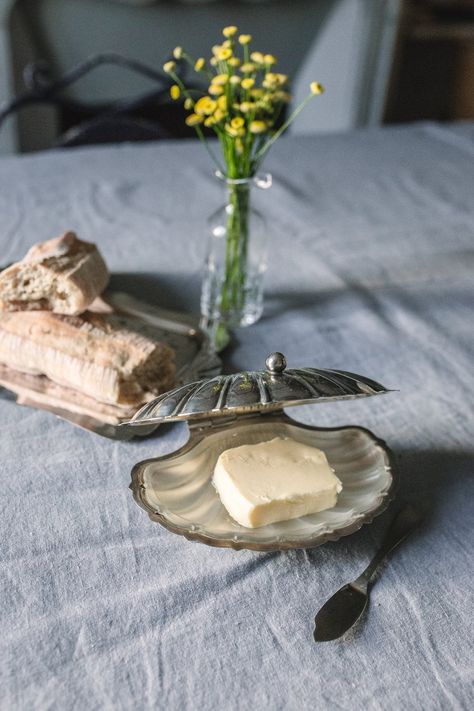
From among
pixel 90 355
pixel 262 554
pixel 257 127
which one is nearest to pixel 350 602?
pixel 262 554

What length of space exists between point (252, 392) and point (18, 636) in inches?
9.3

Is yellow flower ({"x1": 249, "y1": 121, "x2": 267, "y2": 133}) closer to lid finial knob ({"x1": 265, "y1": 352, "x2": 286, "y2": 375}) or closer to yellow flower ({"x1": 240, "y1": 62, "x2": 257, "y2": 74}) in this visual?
yellow flower ({"x1": 240, "y1": 62, "x2": 257, "y2": 74})

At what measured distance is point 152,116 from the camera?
2676mm

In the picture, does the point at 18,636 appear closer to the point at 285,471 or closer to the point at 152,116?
the point at 285,471

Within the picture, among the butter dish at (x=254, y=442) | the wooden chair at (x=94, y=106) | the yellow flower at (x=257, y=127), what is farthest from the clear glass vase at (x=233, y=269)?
the wooden chair at (x=94, y=106)

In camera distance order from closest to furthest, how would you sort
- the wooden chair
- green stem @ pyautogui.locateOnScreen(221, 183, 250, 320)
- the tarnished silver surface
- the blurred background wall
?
the tarnished silver surface, green stem @ pyautogui.locateOnScreen(221, 183, 250, 320), the wooden chair, the blurred background wall

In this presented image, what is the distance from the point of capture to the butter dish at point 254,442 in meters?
0.54

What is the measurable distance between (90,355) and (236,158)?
0.95ft

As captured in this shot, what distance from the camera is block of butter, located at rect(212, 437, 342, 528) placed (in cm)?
55

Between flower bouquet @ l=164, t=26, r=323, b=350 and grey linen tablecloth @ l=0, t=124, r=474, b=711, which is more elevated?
flower bouquet @ l=164, t=26, r=323, b=350

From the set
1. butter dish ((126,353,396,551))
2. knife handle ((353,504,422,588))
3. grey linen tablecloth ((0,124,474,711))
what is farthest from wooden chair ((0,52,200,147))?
knife handle ((353,504,422,588))

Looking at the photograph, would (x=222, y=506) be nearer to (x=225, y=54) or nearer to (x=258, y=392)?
(x=258, y=392)

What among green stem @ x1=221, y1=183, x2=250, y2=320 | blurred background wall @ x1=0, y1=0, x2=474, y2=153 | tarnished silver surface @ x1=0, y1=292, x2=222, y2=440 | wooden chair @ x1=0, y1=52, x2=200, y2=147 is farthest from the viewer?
blurred background wall @ x1=0, y1=0, x2=474, y2=153

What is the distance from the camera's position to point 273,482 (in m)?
0.57
